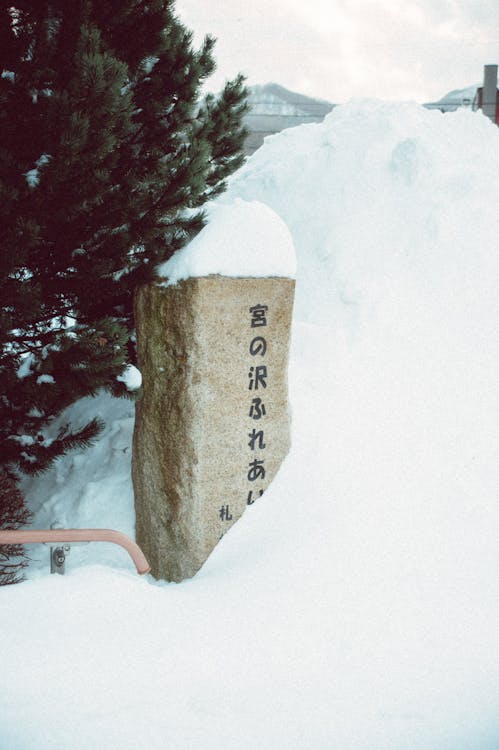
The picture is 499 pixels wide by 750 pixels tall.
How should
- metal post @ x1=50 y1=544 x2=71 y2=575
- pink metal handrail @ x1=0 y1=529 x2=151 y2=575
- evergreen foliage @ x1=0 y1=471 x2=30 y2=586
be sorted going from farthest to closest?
1. evergreen foliage @ x1=0 y1=471 x2=30 y2=586
2. metal post @ x1=50 y1=544 x2=71 y2=575
3. pink metal handrail @ x1=0 y1=529 x2=151 y2=575

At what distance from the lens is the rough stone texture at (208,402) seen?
3572 mm

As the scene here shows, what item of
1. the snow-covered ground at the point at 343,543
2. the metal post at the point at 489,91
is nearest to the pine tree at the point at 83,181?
the snow-covered ground at the point at 343,543

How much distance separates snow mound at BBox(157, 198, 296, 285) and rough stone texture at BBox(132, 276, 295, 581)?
0.23 feet

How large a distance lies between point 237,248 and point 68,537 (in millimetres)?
1874

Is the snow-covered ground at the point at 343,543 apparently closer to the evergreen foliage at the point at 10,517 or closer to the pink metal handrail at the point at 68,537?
the pink metal handrail at the point at 68,537

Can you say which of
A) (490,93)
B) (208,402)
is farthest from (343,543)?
(490,93)

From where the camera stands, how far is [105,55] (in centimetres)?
303

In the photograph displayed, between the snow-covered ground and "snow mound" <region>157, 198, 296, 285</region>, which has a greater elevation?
"snow mound" <region>157, 198, 296, 285</region>

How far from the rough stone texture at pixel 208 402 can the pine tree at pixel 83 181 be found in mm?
279

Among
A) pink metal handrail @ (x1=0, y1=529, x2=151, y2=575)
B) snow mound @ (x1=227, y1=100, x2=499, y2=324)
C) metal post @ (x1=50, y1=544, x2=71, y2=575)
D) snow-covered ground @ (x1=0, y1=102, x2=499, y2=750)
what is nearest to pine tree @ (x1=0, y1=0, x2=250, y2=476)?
metal post @ (x1=50, y1=544, x2=71, y2=575)

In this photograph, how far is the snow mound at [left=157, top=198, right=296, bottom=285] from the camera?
3535mm

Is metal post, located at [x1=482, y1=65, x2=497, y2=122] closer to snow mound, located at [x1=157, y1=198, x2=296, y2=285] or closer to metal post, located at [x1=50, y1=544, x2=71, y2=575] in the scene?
snow mound, located at [x1=157, y1=198, x2=296, y2=285]

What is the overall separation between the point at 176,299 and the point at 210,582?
1.63m

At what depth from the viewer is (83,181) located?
10.6 feet
